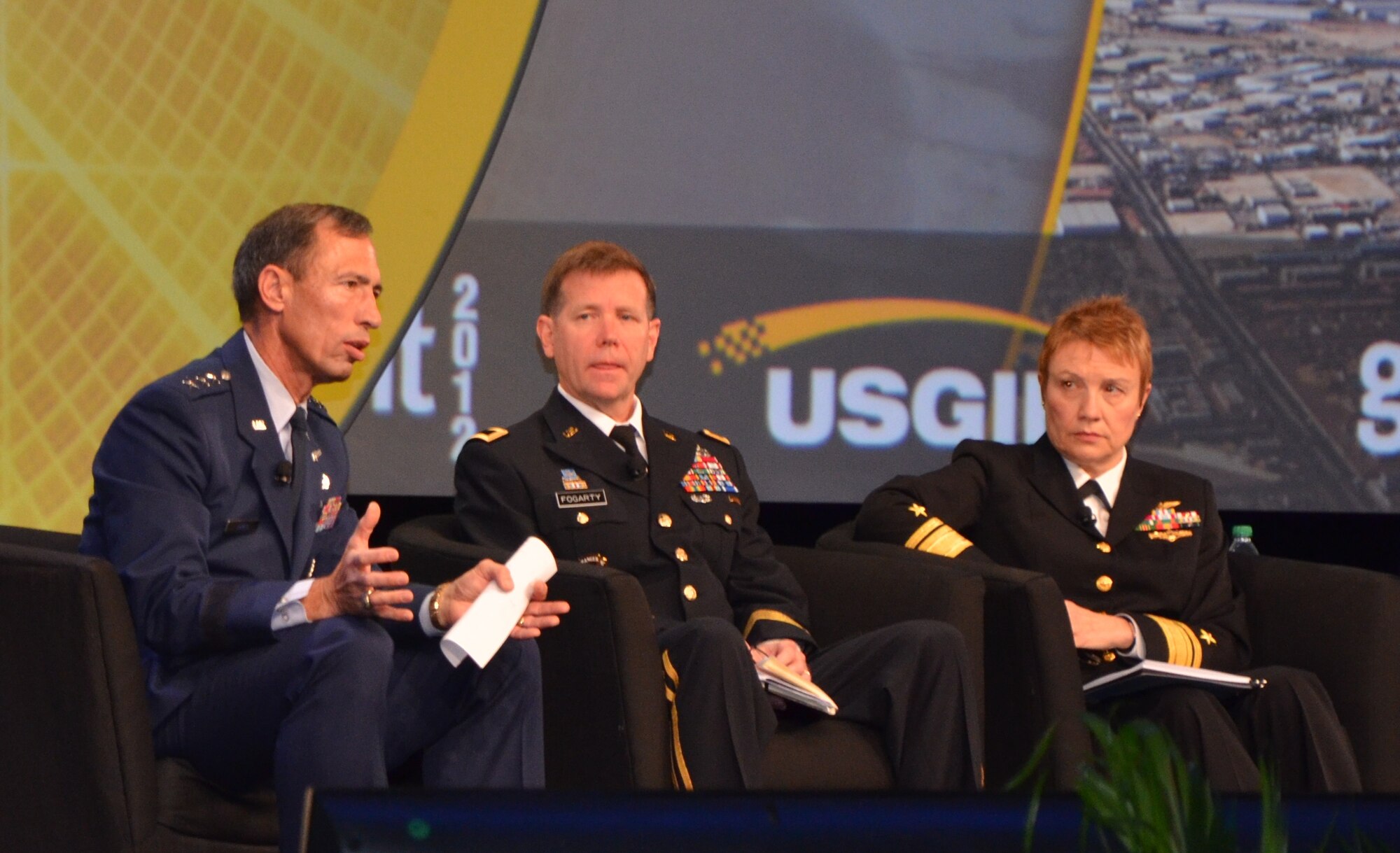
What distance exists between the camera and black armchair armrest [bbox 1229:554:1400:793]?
296 centimetres

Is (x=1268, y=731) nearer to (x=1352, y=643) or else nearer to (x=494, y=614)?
(x=1352, y=643)

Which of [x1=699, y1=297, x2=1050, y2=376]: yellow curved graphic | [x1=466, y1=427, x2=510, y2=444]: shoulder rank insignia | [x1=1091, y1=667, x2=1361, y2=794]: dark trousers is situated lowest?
[x1=1091, y1=667, x2=1361, y2=794]: dark trousers

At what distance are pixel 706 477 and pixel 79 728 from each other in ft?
4.48

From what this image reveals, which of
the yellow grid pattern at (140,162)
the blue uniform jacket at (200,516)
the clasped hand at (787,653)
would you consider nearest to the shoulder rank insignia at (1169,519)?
the clasped hand at (787,653)

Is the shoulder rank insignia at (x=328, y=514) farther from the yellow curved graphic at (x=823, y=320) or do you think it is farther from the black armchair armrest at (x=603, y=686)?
the yellow curved graphic at (x=823, y=320)

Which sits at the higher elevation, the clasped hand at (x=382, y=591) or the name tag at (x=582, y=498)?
the name tag at (x=582, y=498)

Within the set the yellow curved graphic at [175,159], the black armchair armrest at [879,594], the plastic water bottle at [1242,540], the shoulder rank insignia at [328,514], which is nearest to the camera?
the shoulder rank insignia at [328,514]

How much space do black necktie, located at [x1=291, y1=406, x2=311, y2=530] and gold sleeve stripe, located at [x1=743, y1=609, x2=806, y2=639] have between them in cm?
90

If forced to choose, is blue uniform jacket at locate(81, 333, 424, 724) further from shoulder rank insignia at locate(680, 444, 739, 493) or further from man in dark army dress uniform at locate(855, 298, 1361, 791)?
man in dark army dress uniform at locate(855, 298, 1361, 791)

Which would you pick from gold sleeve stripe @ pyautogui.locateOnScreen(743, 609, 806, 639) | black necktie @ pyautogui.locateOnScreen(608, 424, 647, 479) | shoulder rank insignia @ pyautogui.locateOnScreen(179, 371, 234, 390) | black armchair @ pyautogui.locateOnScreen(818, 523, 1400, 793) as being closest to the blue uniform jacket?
shoulder rank insignia @ pyautogui.locateOnScreen(179, 371, 234, 390)

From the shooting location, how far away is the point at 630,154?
4.19m

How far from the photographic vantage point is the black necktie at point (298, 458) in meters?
2.57

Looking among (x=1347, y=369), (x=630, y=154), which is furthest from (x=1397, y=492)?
(x=630, y=154)

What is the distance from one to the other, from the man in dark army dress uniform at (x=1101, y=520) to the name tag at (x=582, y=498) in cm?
58
